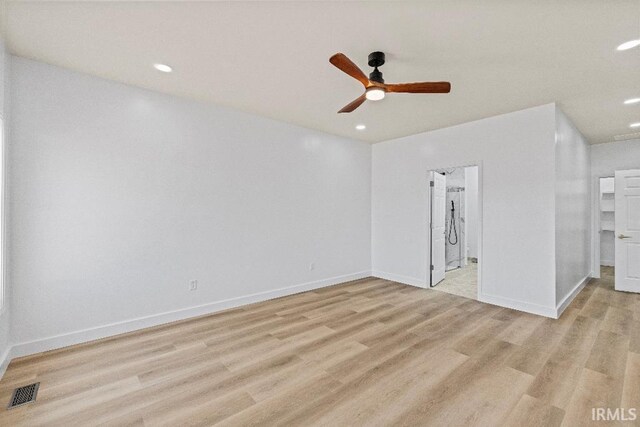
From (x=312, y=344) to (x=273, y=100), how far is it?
2983 millimetres

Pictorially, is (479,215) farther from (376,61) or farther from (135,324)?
(135,324)

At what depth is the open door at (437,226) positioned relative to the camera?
5.14 meters

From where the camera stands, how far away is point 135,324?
10.6 ft

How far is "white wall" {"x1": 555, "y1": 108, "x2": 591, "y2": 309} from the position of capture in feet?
12.3

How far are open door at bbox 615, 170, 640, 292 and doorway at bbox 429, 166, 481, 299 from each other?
2222 millimetres

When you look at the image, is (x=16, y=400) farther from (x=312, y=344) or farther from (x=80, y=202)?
(x=312, y=344)

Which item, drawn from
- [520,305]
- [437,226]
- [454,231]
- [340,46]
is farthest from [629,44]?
[454,231]

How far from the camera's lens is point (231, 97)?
3553 mm

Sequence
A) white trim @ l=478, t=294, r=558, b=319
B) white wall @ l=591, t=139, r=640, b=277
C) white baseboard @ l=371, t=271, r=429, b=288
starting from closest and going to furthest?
white trim @ l=478, t=294, r=558, b=319, white baseboard @ l=371, t=271, r=429, b=288, white wall @ l=591, t=139, r=640, b=277

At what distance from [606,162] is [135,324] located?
8600mm

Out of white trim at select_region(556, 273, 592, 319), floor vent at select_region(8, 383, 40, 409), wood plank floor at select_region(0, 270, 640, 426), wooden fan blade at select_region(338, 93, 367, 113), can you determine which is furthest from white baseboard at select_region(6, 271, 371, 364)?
white trim at select_region(556, 273, 592, 319)

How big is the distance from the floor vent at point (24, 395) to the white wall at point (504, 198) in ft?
16.4

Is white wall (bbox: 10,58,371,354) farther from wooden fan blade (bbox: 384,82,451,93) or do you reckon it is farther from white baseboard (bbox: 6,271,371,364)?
wooden fan blade (bbox: 384,82,451,93)

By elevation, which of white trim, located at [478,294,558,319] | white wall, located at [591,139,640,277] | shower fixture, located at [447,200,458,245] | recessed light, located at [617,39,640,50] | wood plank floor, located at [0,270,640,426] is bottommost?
wood plank floor, located at [0,270,640,426]
